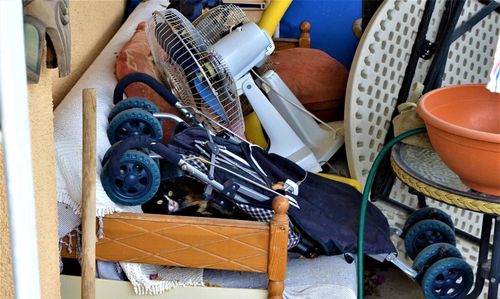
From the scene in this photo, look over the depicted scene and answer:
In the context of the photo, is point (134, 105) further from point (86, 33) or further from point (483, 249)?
point (483, 249)

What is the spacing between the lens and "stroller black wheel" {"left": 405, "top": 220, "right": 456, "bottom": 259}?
214 cm

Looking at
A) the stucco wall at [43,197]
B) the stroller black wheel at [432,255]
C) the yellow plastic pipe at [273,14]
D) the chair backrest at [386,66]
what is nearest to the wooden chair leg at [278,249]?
the stroller black wheel at [432,255]

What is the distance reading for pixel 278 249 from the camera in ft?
5.60

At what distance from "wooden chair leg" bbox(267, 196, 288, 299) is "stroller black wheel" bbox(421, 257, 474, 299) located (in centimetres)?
49

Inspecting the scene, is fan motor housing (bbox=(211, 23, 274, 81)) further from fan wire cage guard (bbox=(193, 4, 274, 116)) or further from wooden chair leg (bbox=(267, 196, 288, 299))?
wooden chair leg (bbox=(267, 196, 288, 299))

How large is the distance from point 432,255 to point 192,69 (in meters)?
0.93

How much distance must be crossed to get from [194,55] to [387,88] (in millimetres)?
944

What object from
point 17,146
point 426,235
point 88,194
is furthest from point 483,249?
point 17,146

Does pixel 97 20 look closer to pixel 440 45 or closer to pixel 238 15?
pixel 238 15

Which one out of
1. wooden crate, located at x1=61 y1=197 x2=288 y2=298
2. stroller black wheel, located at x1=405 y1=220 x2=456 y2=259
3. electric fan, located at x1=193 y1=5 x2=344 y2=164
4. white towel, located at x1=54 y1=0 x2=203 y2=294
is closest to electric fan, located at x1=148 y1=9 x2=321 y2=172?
white towel, located at x1=54 y1=0 x2=203 y2=294

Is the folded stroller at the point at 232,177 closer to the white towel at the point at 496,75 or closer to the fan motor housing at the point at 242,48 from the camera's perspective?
the fan motor housing at the point at 242,48

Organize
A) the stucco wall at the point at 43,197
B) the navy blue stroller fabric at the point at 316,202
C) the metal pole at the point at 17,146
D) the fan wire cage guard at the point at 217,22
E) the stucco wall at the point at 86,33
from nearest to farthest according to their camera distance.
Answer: the metal pole at the point at 17,146 → the stucco wall at the point at 43,197 → the navy blue stroller fabric at the point at 316,202 → the stucco wall at the point at 86,33 → the fan wire cage guard at the point at 217,22

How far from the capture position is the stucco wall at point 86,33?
2.42 m

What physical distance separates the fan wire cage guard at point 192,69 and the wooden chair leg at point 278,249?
585 mm
